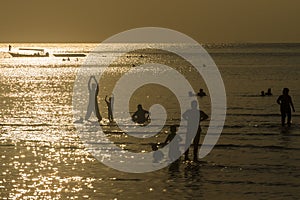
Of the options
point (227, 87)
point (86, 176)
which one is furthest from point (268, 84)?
point (86, 176)

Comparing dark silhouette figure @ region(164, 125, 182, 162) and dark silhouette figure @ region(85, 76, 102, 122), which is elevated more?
dark silhouette figure @ region(85, 76, 102, 122)

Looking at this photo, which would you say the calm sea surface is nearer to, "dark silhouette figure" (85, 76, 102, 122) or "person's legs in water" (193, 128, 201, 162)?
"person's legs in water" (193, 128, 201, 162)

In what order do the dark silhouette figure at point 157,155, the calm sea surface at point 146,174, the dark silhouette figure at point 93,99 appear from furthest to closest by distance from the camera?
the dark silhouette figure at point 93,99 → the dark silhouette figure at point 157,155 → the calm sea surface at point 146,174

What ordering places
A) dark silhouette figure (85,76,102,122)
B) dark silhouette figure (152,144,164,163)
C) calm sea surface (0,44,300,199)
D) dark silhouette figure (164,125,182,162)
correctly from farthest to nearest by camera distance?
dark silhouette figure (85,76,102,122)
dark silhouette figure (152,144,164,163)
dark silhouette figure (164,125,182,162)
calm sea surface (0,44,300,199)

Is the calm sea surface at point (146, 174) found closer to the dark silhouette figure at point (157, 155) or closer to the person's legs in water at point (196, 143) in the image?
the person's legs in water at point (196, 143)

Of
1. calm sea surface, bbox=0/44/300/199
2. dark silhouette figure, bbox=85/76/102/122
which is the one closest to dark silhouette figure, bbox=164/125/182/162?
calm sea surface, bbox=0/44/300/199

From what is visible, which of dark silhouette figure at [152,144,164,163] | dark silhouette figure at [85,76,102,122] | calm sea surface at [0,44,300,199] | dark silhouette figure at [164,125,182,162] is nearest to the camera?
calm sea surface at [0,44,300,199]

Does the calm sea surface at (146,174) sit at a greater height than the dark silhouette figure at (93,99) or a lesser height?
lesser

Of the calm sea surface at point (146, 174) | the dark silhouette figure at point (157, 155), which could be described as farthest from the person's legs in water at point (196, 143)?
the dark silhouette figure at point (157, 155)

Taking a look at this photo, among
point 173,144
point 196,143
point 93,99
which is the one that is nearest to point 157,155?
point 173,144

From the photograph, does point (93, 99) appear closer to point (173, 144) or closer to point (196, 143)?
point (173, 144)

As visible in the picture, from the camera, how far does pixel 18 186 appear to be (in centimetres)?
1769

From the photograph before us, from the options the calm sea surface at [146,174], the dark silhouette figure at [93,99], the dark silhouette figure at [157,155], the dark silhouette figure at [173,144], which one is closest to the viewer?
the calm sea surface at [146,174]

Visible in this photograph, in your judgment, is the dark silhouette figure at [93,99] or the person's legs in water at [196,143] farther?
the dark silhouette figure at [93,99]
